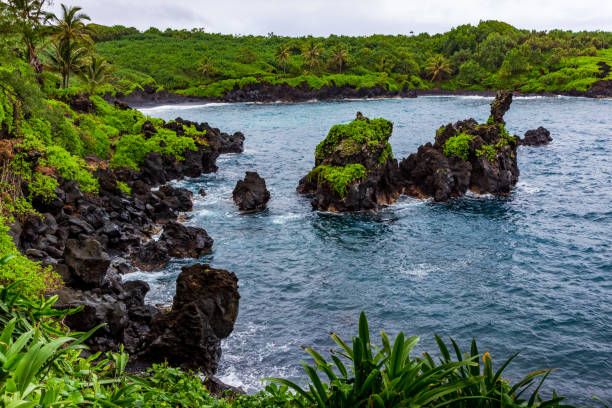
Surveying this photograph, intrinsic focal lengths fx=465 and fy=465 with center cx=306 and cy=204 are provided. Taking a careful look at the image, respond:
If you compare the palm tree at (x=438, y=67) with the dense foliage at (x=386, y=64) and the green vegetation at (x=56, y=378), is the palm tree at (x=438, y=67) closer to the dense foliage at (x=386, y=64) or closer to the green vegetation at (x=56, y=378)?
the dense foliage at (x=386, y=64)

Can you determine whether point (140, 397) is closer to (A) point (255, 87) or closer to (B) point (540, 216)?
(B) point (540, 216)

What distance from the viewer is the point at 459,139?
44.9 meters

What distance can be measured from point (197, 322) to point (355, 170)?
24191 mm

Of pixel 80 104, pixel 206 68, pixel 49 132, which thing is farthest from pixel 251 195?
pixel 206 68

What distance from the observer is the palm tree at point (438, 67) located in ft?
493

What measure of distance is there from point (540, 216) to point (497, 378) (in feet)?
114

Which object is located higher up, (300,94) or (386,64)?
(386,64)

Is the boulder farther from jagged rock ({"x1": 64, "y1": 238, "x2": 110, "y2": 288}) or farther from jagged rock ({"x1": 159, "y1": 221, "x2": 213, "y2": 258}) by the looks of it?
jagged rock ({"x1": 64, "y1": 238, "x2": 110, "y2": 288})

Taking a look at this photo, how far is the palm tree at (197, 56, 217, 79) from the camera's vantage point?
138875 mm

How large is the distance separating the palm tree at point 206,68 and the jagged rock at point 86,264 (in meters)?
126

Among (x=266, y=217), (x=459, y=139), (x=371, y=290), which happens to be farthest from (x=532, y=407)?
(x=459, y=139)

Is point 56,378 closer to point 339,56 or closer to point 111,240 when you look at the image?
point 111,240

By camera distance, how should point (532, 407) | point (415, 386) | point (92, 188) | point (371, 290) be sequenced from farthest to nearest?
point (92, 188)
point (371, 290)
point (532, 407)
point (415, 386)

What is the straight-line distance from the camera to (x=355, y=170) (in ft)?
130
